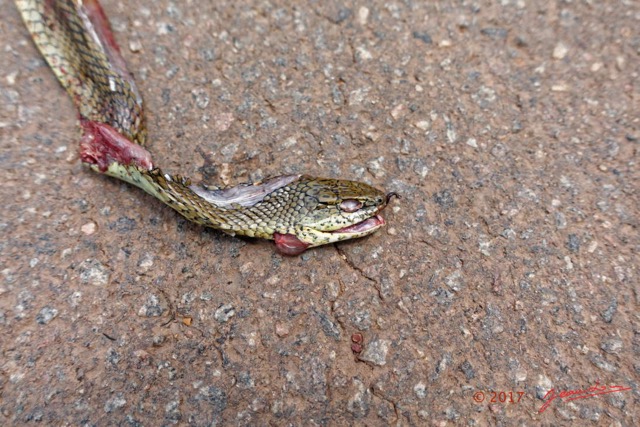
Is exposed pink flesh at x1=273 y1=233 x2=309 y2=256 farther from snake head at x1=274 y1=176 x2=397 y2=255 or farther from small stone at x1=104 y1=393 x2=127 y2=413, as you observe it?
small stone at x1=104 y1=393 x2=127 y2=413

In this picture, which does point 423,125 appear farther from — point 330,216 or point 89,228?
point 89,228

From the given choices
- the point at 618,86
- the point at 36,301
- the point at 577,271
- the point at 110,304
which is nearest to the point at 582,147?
the point at 618,86

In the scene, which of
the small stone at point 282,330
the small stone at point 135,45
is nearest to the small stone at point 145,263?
the small stone at point 282,330

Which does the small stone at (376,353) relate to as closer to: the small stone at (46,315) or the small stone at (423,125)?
the small stone at (423,125)

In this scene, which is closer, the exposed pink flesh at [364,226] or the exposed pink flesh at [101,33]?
the exposed pink flesh at [364,226]

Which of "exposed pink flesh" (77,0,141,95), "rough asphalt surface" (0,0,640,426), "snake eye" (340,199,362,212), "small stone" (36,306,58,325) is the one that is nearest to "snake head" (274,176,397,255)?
"snake eye" (340,199,362,212)

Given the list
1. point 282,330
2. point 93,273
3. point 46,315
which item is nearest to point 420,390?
point 282,330

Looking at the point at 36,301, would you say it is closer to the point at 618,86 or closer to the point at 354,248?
the point at 354,248
